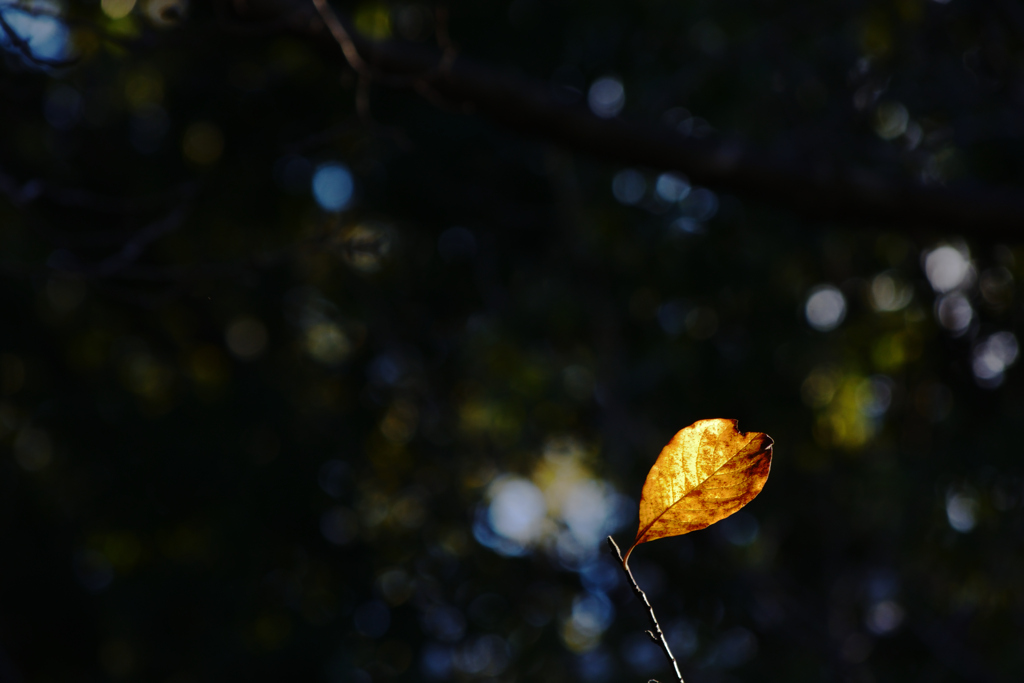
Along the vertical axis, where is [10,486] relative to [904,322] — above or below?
below

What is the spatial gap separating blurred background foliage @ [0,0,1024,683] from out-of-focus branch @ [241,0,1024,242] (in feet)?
1.10

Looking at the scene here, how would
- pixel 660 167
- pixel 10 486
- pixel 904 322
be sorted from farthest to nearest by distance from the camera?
pixel 10 486
pixel 904 322
pixel 660 167

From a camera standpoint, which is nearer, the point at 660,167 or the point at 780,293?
the point at 660,167

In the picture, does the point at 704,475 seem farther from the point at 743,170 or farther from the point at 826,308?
the point at 826,308

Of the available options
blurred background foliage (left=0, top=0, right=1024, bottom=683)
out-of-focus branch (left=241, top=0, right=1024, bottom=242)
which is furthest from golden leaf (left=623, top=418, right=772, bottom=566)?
blurred background foliage (left=0, top=0, right=1024, bottom=683)

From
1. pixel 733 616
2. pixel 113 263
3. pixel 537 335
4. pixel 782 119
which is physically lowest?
pixel 733 616

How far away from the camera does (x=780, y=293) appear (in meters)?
3.09

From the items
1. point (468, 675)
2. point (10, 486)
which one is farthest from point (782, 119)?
point (10, 486)

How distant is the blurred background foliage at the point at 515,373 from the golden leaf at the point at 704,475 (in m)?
2.38

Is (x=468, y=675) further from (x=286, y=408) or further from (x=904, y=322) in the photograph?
(x=904, y=322)

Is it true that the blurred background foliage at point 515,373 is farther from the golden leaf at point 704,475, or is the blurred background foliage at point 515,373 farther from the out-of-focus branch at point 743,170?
the golden leaf at point 704,475

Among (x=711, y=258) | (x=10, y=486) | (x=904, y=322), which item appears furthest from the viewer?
(x=10, y=486)

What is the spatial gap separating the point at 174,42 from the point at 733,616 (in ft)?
9.39

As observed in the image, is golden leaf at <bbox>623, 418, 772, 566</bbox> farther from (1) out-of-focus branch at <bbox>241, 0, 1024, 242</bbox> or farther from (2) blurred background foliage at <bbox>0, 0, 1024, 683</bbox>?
(2) blurred background foliage at <bbox>0, 0, 1024, 683</bbox>
